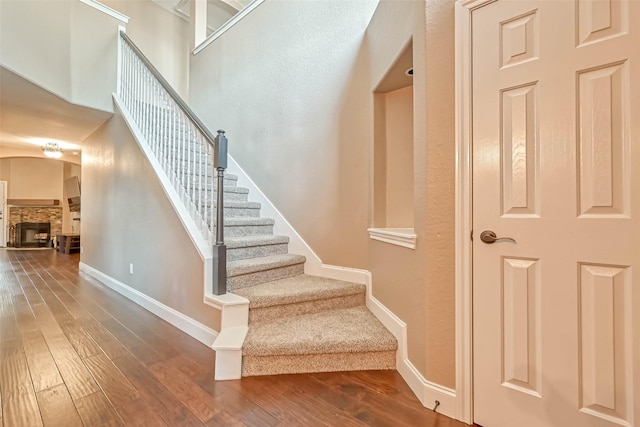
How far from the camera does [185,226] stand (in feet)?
7.62

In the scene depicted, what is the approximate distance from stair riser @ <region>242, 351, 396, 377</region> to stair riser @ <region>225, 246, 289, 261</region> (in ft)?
3.25

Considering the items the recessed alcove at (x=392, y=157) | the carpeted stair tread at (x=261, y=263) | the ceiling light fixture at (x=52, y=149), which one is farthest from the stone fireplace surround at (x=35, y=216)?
the recessed alcove at (x=392, y=157)

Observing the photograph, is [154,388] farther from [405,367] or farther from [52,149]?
[52,149]

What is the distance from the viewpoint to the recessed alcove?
2.35 metres

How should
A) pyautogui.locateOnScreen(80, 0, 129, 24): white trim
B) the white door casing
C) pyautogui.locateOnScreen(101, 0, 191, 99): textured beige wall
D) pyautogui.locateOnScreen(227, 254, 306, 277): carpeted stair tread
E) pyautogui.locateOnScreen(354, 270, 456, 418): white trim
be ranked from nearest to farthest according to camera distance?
pyautogui.locateOnScreen(354, 270, 456, 418): white trim < pyautogui.locateOnScreen(227, 254, 306, 277): carpeted stair tread < pyautogui.locateOnScreen(80, 0, 129, 24): white trim < pyautogui.locateOnScreen(101, 0, 191, 99): textured beige wall < the white door casing

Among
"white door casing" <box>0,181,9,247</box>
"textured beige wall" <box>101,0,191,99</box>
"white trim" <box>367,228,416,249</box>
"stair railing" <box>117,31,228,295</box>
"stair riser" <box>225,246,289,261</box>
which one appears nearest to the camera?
"white trim" <box>367,228,416,249</box>

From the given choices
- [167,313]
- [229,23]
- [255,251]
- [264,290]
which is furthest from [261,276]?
[229,23]

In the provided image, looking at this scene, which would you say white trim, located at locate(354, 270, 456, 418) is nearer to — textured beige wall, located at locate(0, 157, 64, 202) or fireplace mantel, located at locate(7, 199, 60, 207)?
fireplace mantel, located at locate(7, 199, 60, 207)

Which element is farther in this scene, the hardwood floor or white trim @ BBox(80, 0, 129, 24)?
white trim @ BBox(80, 0, 129, 24)

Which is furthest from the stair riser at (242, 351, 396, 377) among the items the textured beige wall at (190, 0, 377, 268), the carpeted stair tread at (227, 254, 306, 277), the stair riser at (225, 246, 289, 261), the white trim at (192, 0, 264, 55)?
the white trim at (192, 0, 264, 55)

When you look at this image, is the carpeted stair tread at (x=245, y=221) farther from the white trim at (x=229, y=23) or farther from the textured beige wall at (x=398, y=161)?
the white trim at (x=229, y=23)

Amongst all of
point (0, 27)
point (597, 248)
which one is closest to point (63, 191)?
point (0, 27)

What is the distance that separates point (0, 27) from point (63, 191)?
342 inches

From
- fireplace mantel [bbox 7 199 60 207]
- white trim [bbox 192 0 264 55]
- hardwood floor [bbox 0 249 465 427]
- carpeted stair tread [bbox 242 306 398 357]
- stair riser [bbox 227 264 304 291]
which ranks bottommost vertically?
hardwood floor [bbox 0 249 465 427]
